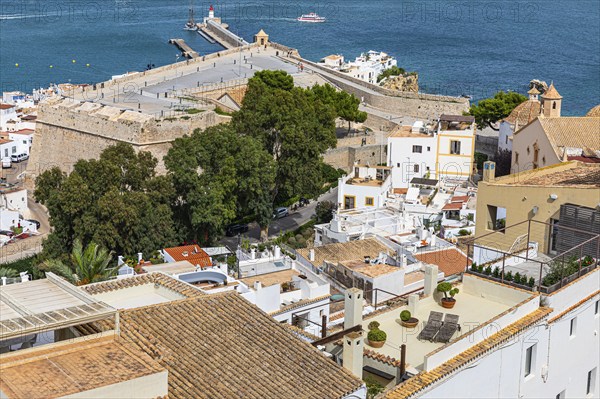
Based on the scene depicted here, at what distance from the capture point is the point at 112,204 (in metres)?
25.5

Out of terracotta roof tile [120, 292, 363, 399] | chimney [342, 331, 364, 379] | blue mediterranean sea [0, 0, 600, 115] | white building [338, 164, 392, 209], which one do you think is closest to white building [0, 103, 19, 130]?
blue mediterranean sea [0, 0, 600, 115]

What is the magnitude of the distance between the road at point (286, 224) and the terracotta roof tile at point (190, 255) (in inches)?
210

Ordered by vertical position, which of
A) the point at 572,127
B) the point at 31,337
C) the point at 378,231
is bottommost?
the point at 378,231

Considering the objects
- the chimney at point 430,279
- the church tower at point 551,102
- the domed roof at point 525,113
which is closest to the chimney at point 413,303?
the chimney at point 430,279

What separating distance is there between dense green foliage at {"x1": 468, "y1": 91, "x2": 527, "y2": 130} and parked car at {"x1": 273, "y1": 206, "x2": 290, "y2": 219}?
40.2ft

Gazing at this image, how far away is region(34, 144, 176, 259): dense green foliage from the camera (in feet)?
83.9

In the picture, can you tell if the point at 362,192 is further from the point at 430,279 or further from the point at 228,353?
the point at 228,353

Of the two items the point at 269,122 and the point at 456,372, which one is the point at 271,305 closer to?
the point at 456,372

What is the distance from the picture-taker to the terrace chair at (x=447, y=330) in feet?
36.2

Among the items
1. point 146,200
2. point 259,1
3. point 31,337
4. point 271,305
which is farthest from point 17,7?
point 31,337

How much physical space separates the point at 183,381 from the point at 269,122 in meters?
23.8

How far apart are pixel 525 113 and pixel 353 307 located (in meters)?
27.0

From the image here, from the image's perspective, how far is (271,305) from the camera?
16641mm

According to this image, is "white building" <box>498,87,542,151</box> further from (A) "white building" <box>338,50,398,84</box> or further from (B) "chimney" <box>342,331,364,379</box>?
(B) "chimney" <box>342,331,364,379</box>
